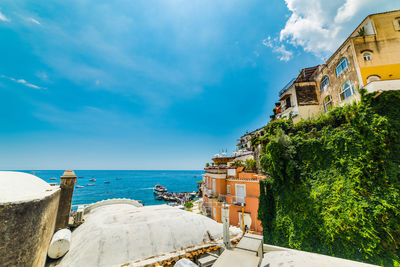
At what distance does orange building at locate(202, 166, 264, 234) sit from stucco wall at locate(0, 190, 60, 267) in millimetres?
16973

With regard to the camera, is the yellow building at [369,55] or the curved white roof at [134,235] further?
the yellow building at [369,55]

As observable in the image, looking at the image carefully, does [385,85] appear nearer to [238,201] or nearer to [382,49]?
[382,49]

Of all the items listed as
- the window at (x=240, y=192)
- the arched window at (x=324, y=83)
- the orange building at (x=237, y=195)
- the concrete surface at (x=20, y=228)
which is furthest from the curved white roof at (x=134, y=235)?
the arched window at (x=324, y=83)

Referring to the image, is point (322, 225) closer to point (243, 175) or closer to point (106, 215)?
point (243, 175)

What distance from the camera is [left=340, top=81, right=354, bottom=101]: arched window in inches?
547

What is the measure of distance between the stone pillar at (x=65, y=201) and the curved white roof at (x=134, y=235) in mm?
928

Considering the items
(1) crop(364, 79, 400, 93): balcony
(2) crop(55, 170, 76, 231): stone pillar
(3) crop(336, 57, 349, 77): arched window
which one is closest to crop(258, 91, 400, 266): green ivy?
(1) crop(364, 79, 400, 93): balcony

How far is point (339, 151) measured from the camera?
10.0 metres

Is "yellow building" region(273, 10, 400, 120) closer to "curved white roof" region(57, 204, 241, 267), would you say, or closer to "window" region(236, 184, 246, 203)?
"window" region(236, 184, 246, 203)

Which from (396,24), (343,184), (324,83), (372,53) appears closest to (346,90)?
(372,53)

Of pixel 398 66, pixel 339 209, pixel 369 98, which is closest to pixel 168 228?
pixel 339 209

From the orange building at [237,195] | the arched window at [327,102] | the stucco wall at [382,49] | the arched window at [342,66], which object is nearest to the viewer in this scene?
the stucco wall at [382,49]

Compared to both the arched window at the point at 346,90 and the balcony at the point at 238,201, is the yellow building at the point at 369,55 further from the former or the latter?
the balcony at the point at 238,201

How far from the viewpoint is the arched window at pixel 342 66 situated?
1448 cm
